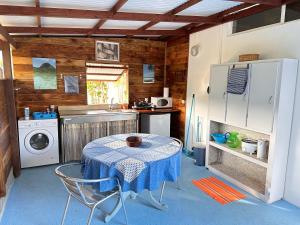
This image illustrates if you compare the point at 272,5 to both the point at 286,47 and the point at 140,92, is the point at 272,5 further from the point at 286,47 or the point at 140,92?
the point at 140,92

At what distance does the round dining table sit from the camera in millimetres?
2139

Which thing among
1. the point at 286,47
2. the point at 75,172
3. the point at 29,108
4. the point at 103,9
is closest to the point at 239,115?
the point at 286,47

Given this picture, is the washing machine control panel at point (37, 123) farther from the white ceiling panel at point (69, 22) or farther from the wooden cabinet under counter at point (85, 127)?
the white ceiling panel at point (69, 22)

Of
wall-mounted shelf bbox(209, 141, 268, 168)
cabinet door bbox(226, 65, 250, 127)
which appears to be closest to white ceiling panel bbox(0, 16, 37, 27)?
cabinet door bbox(226, 65, 250, 127)

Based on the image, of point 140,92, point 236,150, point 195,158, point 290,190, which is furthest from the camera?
point 140,92

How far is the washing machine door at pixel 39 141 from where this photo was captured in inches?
151

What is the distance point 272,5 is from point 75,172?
378 cm

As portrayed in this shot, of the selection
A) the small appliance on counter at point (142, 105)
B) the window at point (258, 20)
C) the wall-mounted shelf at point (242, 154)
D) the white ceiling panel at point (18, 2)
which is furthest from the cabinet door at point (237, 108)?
the white ceiling panel at point (18, 2)

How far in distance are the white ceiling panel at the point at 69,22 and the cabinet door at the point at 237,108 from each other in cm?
241

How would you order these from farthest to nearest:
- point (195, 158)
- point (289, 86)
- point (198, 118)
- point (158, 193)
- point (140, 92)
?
point (140, 92)
point (198, 118)
point (195, 158)
point (158, 193)
point (289, 86)

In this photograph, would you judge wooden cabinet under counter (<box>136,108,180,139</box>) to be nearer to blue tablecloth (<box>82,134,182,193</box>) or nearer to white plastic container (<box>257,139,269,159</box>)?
blue tablecloth (<box>82,134,182,193</box>)

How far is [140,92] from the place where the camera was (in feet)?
17.3

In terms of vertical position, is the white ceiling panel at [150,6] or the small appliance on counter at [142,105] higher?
the white ceiling panel at [150,6]

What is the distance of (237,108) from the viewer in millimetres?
3266
